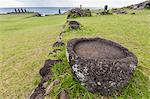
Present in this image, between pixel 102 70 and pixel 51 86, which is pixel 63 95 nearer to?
pixel 51 86

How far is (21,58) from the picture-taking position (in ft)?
28.3

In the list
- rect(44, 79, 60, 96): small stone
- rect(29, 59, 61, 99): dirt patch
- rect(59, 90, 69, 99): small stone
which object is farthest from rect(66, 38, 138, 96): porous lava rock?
rect(29, 59, 61, 99): dirt patch

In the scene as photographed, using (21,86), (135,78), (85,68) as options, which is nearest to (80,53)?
(85,68)

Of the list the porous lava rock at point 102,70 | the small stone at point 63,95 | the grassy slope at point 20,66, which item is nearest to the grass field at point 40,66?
the grassy slope at point 20,66

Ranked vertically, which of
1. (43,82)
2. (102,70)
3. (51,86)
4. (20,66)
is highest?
(102,70)

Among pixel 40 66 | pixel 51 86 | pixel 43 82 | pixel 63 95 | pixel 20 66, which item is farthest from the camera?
pixel 20 66

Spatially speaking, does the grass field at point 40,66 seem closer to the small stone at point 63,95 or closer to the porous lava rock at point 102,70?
the small stone at point 63,95

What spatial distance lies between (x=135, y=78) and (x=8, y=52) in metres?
6.60

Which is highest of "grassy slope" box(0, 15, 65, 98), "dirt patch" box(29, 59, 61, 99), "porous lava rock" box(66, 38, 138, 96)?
"porous lava rock" box(66, 38, 138, 96)

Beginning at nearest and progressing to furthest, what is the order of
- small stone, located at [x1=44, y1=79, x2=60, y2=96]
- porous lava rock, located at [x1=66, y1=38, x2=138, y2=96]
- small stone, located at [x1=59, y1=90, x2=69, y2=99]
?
porous lava rock, located at [x1=66, y1=38, x2=138, y2=96]
small stone, located at [x1=59, y1=90, x2=69, y2=99]
small stone, located at [x1=44, y1=79, x2=60, y2=96]

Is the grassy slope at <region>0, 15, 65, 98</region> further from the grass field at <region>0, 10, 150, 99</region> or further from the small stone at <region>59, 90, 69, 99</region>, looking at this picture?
the small stone at <region>59, 90, 69, 99</region>

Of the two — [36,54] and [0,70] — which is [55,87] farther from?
[36,54]

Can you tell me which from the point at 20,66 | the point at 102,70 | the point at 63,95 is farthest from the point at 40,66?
the point at 102,70

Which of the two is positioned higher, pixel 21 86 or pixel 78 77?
pixel 78 77
